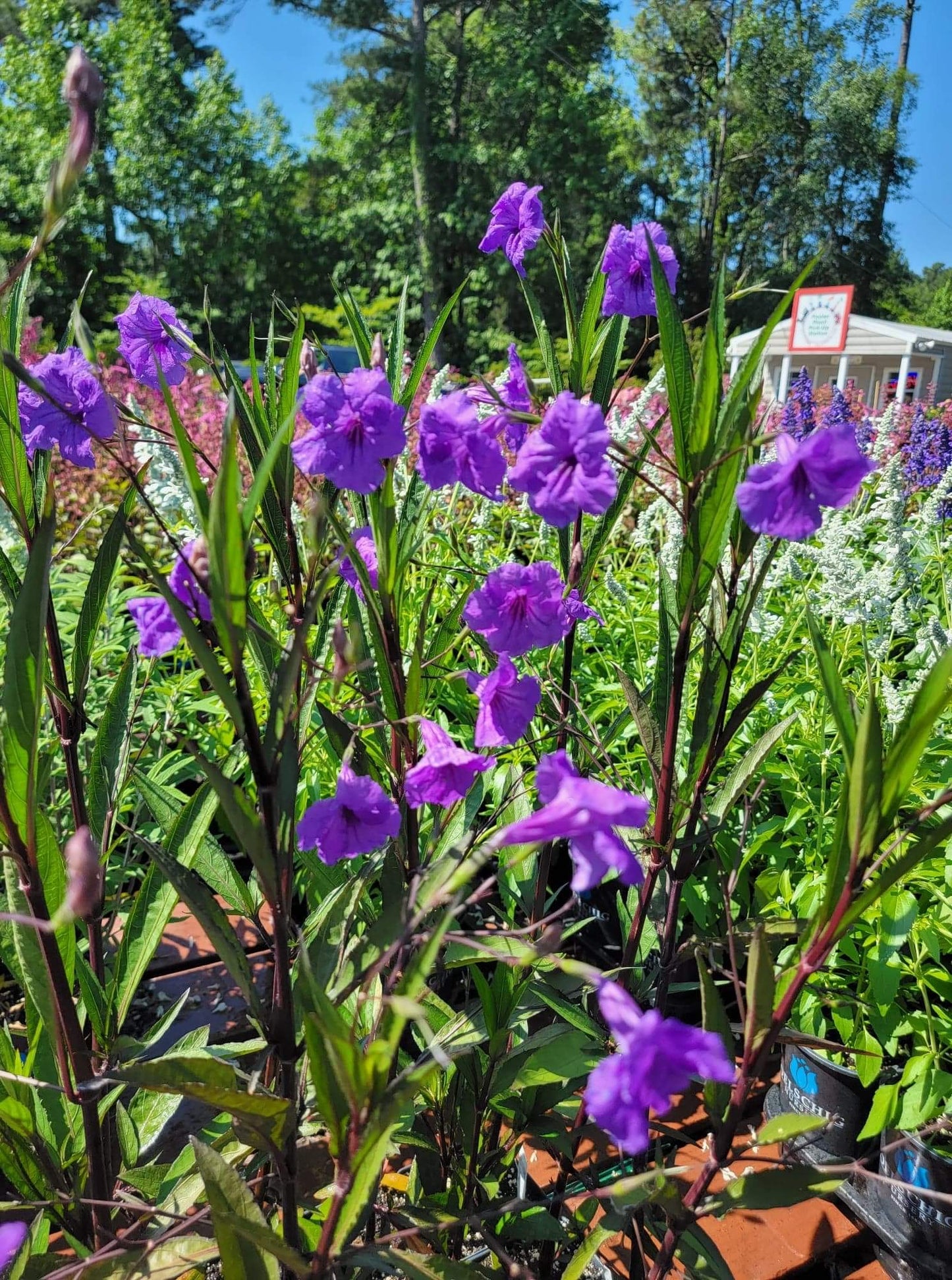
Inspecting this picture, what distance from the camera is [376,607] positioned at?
2.74ft

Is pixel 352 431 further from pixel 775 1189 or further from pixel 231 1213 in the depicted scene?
pixel 775 1189

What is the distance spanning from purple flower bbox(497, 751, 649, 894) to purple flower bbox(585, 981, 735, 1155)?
0.28 feet

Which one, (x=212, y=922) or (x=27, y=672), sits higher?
(x=27, y=672)

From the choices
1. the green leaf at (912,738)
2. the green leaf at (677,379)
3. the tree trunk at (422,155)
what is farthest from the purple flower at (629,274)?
the tree trunk at (422,155)

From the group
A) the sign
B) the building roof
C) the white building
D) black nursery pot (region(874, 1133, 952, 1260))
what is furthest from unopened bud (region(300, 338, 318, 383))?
the building roof

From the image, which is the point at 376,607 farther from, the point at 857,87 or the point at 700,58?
the point at 857,87

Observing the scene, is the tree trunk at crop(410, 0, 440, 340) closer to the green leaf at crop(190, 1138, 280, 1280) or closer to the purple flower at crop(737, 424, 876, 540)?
the purple flower at crop(737, 424, 876, 540)

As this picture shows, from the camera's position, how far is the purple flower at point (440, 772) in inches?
30.4

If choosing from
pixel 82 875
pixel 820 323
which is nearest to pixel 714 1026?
pixel 82 875

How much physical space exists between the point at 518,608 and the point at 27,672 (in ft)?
1.42

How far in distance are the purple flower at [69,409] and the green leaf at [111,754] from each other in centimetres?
26

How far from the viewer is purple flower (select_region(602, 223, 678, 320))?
38.2 inches

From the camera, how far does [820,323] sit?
10086mm

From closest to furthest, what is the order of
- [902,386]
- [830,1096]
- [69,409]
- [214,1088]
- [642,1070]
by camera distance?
[642,1070], [214,1088], [69,409], [830,1096], [902,386]
